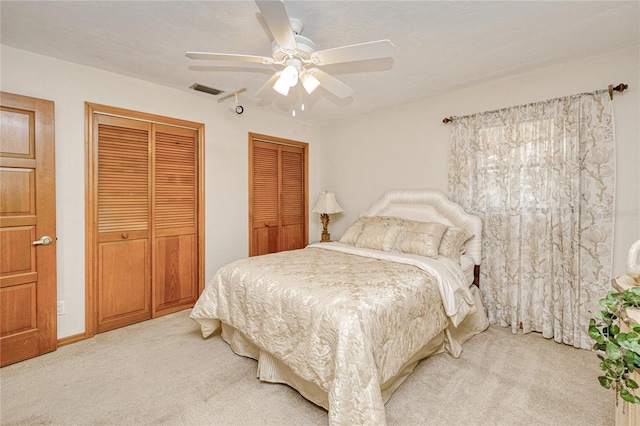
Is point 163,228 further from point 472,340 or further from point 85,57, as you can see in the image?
point 472,340

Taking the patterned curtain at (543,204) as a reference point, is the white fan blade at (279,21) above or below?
above

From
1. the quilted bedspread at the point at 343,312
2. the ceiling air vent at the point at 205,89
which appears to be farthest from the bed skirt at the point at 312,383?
the ceiling air vent at the point at 205,89

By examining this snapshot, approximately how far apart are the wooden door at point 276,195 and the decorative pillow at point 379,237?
5.06ft

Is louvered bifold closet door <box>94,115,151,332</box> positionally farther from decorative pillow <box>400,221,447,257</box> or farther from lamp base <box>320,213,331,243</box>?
decorative pillow <box>400,221,447,257</box>

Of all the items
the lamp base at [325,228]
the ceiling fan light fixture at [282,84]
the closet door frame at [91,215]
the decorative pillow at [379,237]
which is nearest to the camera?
the ceiling fan light fixture at [282,84]

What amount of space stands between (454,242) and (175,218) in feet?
10.0

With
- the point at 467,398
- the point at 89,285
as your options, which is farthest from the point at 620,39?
the point at 89,285

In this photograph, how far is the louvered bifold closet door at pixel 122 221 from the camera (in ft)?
9.50

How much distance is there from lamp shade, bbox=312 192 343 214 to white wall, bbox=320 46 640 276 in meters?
0.28

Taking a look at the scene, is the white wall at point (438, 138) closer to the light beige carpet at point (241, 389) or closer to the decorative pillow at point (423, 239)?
the decorative pillow at point (423, 239)

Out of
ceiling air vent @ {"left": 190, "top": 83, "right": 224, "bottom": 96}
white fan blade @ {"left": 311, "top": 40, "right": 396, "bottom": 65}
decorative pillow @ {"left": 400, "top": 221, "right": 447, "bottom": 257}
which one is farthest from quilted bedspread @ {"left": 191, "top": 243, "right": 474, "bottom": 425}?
ceiling air vent @ {"left": 190, "top": 83, "right": 224, "bottom": 96}

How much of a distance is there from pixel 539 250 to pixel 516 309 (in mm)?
618

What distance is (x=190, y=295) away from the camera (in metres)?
3.56

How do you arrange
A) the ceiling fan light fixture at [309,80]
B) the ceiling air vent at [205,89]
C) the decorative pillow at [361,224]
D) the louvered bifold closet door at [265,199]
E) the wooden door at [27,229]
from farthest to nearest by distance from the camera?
the louvered bifold closet door at [265,199] < the decorative pillow at [361,224] < the ceiling air vent at [205,89] < the wooden door at [27,229] < the ceiling fan light fixture at [309,80]
